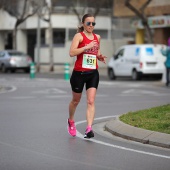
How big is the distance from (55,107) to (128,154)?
7.76 metres

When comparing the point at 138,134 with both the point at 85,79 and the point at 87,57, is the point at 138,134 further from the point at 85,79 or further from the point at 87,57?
the point at 87,57

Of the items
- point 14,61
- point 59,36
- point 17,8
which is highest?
point 17,8

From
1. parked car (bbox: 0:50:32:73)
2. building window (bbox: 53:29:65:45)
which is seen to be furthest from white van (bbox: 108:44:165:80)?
building window (bbox: 53:29:65:45)

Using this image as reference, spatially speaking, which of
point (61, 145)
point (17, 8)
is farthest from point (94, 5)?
point (61, 145)

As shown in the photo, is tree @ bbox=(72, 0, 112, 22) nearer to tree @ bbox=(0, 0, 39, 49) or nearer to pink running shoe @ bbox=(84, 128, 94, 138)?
tree @ bbox=(0, 0, 39, 49)

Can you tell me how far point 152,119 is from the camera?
12.0 m

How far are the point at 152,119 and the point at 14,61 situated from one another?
3207 centimetres

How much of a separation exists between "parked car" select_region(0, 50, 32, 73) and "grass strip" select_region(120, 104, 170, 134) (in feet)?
101

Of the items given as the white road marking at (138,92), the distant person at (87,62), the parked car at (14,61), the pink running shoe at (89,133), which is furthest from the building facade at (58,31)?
the pink running shoe at (89,133)

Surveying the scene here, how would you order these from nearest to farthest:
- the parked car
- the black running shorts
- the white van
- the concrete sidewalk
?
1. the concrete sidewalk
2. the black running shorts
3. the white van
4. the parked car

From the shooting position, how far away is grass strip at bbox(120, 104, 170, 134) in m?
11.0

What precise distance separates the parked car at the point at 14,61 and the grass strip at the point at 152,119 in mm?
30723

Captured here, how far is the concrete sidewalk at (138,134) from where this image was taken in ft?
32.9

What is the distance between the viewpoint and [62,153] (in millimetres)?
9297
